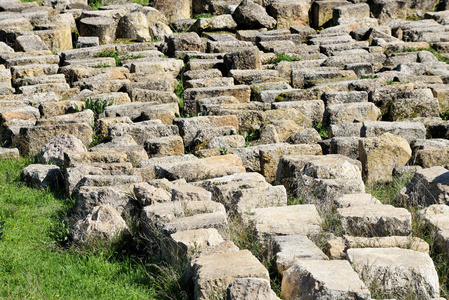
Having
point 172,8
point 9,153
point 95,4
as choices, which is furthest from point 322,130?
point 95,4

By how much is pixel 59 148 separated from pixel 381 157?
164 inches

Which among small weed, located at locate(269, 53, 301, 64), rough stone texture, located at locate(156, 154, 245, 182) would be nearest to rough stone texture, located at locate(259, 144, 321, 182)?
rough stone texture, located at locate(156, 154, 245, 182)

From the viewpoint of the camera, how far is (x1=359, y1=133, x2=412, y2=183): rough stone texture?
7.70m

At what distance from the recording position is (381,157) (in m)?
7.73

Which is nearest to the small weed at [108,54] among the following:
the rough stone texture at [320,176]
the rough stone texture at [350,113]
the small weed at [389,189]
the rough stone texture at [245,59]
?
the rough stone texture at [245,59]

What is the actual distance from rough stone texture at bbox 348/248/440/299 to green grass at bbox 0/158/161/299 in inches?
62.8

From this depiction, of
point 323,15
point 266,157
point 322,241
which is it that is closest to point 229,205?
point 322,241

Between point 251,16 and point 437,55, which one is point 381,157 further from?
point 251,16

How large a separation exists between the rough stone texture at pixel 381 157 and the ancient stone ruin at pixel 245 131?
17mm

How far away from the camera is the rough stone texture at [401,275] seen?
14.2 ft

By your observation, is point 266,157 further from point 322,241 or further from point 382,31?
point 382,31

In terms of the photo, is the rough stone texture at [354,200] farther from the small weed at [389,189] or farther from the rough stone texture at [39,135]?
the rough stone texture at [39,135]

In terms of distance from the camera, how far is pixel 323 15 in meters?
17.4

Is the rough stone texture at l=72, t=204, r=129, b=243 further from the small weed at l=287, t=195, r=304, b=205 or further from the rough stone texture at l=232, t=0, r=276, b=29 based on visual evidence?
the rough stone texture at l=232, t=0, r=276, b=29
